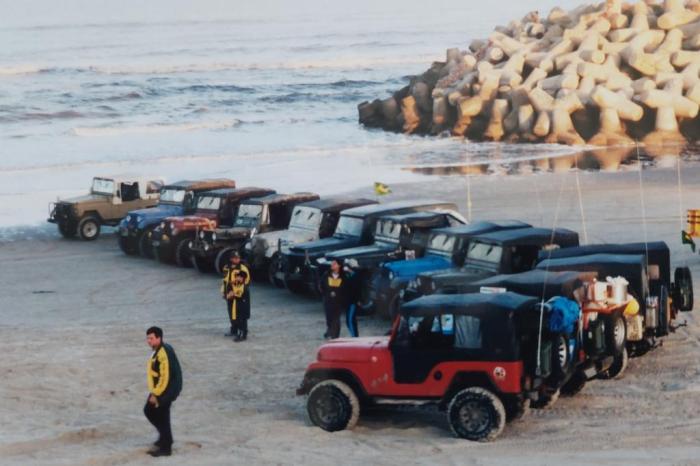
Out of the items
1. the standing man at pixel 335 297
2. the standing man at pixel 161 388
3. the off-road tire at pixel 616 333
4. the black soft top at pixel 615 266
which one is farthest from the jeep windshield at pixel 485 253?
the standing man at pixel 161 388

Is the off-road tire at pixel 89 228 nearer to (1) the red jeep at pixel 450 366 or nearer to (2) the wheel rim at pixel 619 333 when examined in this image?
(1) the red jeep at pixel 450 366

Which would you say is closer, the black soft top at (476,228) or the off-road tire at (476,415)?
Result: the off-road tire at (476,415)

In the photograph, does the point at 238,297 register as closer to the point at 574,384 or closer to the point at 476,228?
the point at 476,228

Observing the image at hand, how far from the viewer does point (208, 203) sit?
2772 cm

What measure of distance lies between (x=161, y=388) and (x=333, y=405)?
1.76 meters

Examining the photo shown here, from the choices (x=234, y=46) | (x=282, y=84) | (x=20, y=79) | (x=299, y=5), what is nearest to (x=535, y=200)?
(x=282, y=84)

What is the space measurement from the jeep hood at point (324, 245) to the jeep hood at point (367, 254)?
0.37 m

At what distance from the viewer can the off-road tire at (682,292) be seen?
1861 centimetres

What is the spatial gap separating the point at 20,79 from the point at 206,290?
5503 cm

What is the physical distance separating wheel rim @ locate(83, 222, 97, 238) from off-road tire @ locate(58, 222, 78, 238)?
18 cm

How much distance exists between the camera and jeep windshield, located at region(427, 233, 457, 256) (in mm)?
21422

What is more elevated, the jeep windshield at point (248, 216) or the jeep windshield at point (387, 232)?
the jeep windshield at point (248, 216)

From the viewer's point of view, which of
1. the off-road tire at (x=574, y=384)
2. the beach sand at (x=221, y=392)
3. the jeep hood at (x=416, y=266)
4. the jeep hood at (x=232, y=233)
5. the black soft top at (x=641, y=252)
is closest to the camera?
the beach sand at (x=221, y=392)

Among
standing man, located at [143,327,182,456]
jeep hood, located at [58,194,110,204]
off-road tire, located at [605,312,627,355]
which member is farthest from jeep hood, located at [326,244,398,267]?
jeep hood, located at [58,194,110,204]
